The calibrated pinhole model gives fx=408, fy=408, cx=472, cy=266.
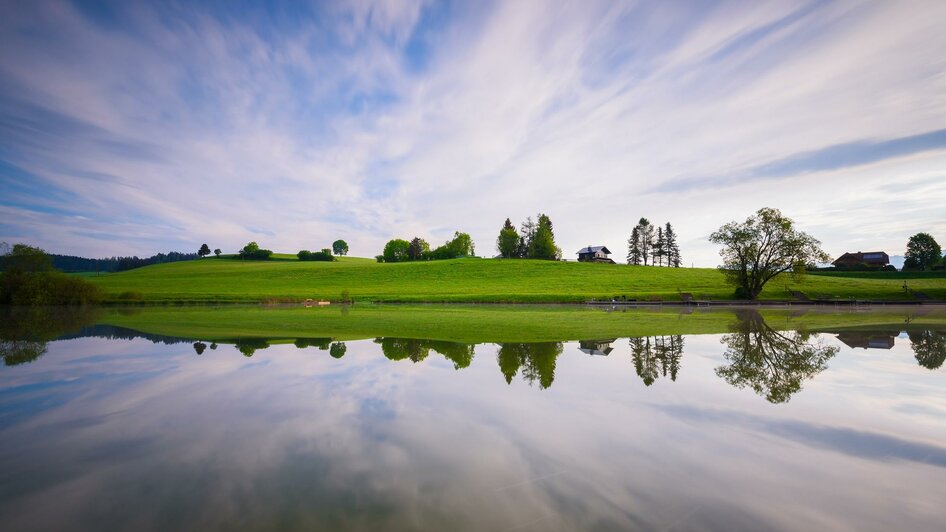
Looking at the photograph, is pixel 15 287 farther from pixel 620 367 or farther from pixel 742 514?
pixel 742 514

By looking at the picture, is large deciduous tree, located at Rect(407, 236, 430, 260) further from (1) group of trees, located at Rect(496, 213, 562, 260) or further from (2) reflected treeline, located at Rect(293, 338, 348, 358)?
(2) reflected treeline, located at Rect(293, 338, 348, 358)

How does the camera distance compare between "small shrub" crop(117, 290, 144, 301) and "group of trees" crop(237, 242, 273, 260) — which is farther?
"group of trees" crop(237, 242, 273, 260)

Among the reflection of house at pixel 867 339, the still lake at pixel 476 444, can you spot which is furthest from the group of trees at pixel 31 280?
the reflection of house at pixel 867 339

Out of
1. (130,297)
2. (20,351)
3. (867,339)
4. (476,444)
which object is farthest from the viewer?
(130,297)

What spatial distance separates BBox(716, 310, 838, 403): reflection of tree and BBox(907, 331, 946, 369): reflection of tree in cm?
229

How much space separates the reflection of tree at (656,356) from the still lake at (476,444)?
0.21m

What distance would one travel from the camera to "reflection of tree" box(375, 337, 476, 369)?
14062 mm

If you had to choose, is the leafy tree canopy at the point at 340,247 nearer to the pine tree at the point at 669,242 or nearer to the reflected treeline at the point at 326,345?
the pine tree at the point at 669,242

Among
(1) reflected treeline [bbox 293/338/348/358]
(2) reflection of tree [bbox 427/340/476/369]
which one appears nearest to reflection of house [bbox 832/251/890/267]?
(2) reflection of tree [bbox 427/340/476/369]

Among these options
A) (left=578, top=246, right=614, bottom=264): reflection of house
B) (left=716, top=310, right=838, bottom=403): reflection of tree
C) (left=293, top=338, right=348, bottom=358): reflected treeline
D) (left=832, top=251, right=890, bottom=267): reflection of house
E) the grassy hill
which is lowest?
(left=716, top=310, right=838, bottom=403): reflection of tree

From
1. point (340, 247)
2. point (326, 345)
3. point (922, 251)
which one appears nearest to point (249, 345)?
point (326, 345)

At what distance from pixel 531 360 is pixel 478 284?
59735 mm

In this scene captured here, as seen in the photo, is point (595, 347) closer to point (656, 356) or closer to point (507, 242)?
point (656, 356)

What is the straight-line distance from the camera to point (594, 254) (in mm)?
138000
